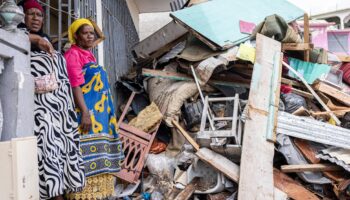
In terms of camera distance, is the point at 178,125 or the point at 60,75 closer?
the point at 60,75

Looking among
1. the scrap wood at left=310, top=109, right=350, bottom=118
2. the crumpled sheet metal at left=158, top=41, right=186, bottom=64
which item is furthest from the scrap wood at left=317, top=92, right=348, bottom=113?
the crumpled sheet metal at left=158, top=41, right=186, bottom=64

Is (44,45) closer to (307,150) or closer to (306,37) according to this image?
(307,150)

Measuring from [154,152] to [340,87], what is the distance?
3.39m

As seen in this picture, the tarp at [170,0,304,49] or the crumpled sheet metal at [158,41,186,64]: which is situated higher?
the tarp at [170,0,304,49]

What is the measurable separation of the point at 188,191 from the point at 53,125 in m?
2.11

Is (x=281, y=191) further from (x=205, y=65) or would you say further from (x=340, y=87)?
(x=340, y=87)

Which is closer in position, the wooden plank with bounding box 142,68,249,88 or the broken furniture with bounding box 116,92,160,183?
the broken furniture with bounding box 116,92,160,183

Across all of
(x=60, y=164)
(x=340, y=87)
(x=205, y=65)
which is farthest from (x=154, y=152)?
(x=340, y=87)

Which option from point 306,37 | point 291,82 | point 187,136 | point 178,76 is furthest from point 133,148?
point 306,37

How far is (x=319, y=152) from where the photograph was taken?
4.00 metres

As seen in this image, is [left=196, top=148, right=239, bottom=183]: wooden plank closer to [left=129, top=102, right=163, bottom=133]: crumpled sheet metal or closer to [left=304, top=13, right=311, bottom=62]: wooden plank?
[left=129, top=102, right=163, bottom=133]: crumpled sheet metal

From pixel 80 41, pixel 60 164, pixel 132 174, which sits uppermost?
pixel 80 41

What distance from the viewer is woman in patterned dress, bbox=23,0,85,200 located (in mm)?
2135

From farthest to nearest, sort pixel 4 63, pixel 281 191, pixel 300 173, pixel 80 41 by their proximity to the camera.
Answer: pixel 300 173 < pixel 281 191 < pixel 80 41 < pixel 4 63
